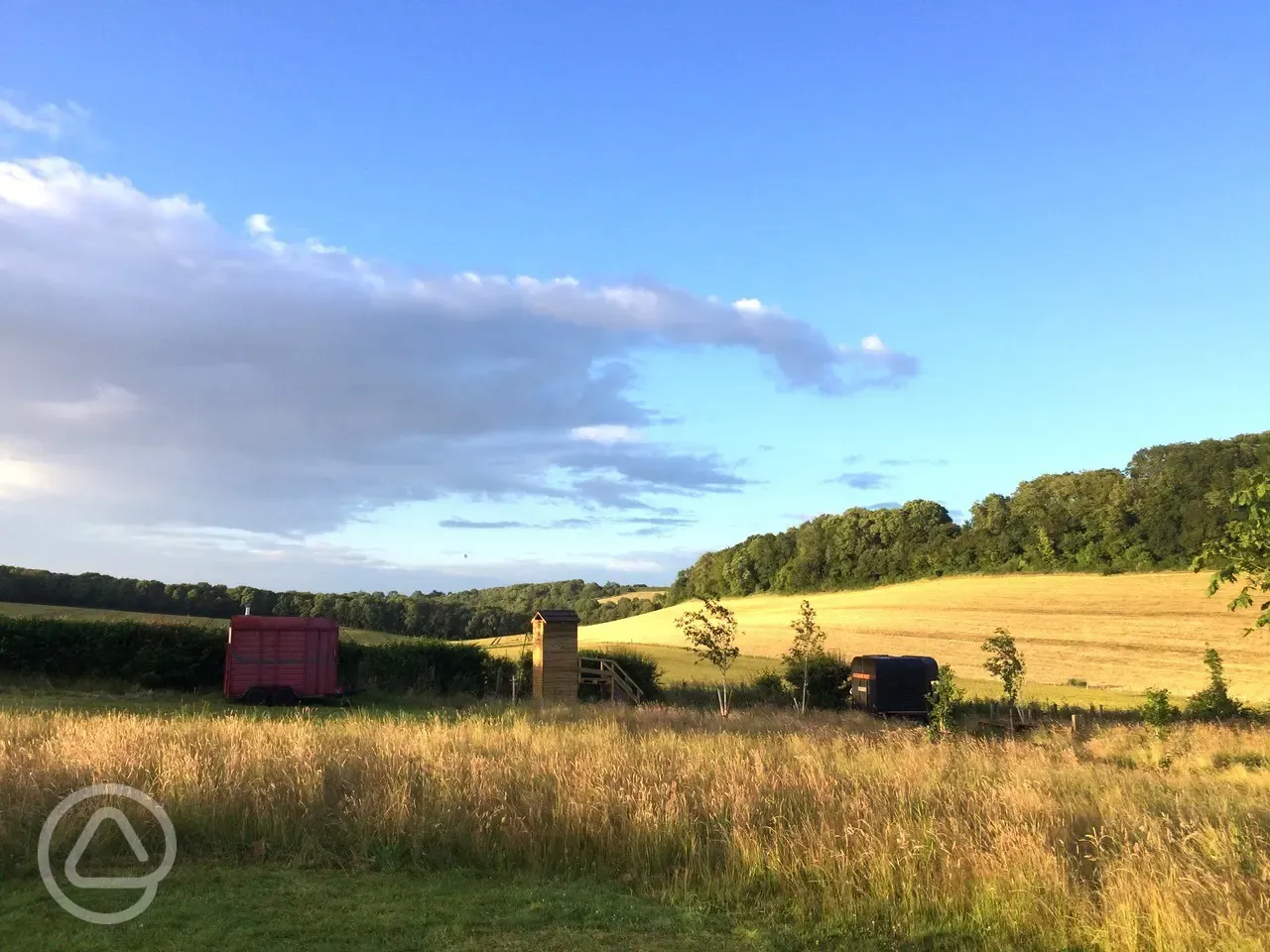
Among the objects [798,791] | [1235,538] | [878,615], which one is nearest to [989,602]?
[878,615]

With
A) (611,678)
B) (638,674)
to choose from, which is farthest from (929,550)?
(611,678)

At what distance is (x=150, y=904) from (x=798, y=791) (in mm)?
4839

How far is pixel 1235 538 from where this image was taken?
1394 centimetres

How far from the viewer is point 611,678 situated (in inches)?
1136

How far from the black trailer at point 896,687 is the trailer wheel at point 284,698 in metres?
18.9

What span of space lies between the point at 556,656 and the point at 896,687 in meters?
11.8

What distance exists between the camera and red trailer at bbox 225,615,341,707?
25.7 meters

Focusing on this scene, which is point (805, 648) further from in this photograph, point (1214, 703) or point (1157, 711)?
point (1214, 703)

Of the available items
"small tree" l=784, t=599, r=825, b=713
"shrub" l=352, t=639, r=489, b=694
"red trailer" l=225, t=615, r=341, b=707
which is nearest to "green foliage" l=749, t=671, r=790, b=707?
"small tree" l=784, t=599, r=825, b=713

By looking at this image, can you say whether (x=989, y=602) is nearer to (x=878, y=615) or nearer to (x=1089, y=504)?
(x=878, y=615)
